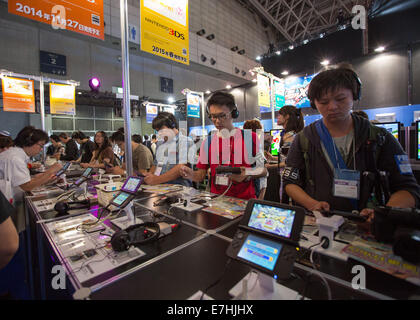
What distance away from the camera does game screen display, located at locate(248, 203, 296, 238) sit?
72cm

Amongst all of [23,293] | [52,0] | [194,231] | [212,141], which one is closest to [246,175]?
[212,141]

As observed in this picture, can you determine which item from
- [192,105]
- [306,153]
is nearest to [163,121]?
[306,153]

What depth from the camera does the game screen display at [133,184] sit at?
4.61 ft

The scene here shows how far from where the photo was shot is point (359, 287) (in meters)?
0.72

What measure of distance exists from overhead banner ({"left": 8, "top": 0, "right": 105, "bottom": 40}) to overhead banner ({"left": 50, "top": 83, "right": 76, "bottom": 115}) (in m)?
4.48

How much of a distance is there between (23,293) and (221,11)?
525 inches

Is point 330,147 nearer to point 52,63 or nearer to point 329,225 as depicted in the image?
point 329,225

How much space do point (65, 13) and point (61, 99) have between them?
4.65m

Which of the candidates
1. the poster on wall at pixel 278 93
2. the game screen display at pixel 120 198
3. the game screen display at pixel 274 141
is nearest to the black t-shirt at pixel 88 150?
the game screen display at pixel 120 198

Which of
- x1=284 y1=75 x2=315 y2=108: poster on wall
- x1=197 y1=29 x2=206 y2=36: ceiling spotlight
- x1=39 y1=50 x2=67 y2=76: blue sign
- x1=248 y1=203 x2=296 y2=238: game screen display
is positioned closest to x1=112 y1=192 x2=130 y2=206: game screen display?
x1=248 y1=203 x2=296 y2=238: game screen display

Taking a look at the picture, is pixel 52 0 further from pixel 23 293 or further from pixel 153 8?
pixel 23 293

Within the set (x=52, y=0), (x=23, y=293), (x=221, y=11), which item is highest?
(x=221, y=11)
